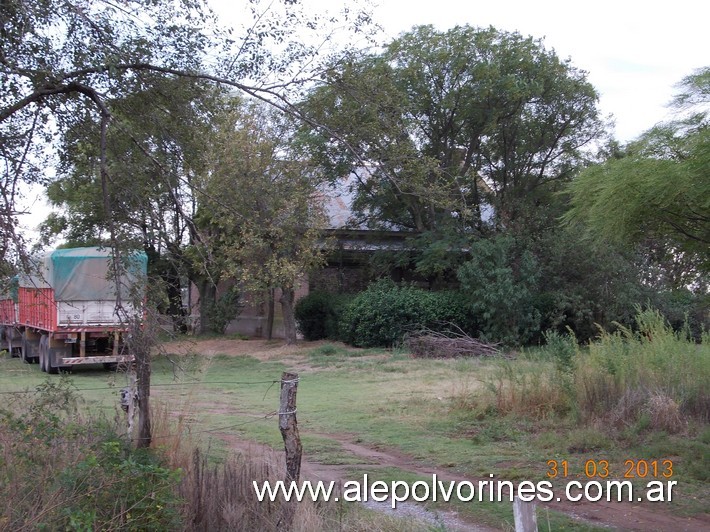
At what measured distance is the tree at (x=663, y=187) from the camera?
792cm

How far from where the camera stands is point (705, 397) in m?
10.2

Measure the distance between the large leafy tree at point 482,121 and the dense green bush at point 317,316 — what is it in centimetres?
364

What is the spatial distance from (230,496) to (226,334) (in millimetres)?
27827

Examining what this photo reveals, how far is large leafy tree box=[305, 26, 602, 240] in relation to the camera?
25547mm

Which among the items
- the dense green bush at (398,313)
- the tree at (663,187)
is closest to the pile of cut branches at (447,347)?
the dense green bush at (398,313)

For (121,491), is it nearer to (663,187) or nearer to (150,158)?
(150,158)

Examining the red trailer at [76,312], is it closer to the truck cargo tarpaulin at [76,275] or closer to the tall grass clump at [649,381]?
the truck cargo tarpaulin at [76,275]

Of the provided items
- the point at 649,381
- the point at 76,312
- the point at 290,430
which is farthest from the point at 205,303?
the point at 290,430

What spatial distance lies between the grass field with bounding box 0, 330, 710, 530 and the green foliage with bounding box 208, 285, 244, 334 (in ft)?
47.7

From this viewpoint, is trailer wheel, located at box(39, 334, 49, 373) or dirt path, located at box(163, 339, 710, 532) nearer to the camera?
dirt path, located at box(163, 339, 710, 532)

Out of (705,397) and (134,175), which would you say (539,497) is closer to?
(705,397)

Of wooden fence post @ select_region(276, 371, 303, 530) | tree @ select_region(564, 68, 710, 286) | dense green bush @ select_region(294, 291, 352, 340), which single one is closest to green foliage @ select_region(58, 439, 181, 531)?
wooden fence post @ select_region(276, 371, 303, 530)

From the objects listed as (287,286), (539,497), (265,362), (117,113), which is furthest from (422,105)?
(539,497)

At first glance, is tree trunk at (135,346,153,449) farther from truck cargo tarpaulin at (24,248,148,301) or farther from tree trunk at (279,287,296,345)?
tree trunk at (279,287,296,345)
